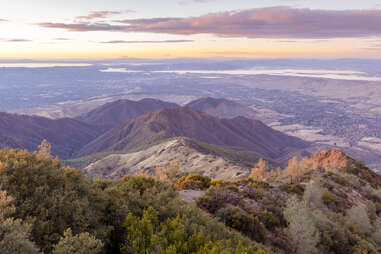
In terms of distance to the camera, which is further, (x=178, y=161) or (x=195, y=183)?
(x=178, y=161)

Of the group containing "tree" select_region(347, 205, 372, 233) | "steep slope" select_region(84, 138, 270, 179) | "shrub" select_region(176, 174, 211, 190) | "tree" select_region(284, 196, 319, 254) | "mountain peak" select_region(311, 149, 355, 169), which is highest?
"tree" select_region(284, 196, 319, 254)

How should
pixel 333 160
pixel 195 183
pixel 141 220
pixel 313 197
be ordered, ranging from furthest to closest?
1. pixel 333 160
2. pixel 195 183
3. pixel 313 197
4. pixel 141 220

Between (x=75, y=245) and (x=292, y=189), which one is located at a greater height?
(x=75, y=245)

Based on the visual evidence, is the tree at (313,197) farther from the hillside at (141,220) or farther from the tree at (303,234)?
the tree at (303,234)

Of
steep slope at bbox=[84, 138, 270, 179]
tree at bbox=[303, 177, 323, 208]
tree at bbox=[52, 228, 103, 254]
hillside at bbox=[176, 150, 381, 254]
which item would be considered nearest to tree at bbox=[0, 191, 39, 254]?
tree at bbox=[52, 228, 103, 254]

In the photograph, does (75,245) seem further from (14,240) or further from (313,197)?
(313,197)

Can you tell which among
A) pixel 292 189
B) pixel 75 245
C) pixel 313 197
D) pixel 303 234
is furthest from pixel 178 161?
pixel 75 245

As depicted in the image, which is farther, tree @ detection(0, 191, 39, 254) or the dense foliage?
the dense foliage

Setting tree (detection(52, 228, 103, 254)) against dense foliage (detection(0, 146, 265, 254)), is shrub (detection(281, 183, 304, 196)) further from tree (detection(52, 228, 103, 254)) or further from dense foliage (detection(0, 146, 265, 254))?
tree (detection(52, 228, 103, 254))
